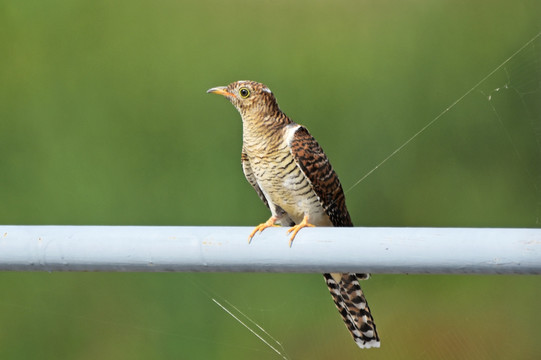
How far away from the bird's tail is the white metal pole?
0.41 meters

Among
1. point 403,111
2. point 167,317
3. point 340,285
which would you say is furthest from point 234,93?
point 403,111

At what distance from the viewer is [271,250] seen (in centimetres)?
50

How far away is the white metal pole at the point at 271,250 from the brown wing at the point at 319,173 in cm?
43

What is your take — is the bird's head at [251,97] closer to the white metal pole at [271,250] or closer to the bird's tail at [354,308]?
the bird's tail at [354,308]

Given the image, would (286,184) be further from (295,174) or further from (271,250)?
(271,250)

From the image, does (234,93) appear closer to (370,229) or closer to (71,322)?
(370,229)

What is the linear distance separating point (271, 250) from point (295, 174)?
48 cm

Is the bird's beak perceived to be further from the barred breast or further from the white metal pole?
the white metal pole

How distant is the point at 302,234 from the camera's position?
511 mm

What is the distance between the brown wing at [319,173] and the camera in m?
0.96

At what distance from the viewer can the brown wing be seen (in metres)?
0.96

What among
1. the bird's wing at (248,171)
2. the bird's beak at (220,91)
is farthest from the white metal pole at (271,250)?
the bird's wing at (248,171)

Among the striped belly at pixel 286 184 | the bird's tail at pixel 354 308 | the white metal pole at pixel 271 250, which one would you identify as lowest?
the white metal pole at pixel 271 250

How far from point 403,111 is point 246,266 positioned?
1.22 meters
